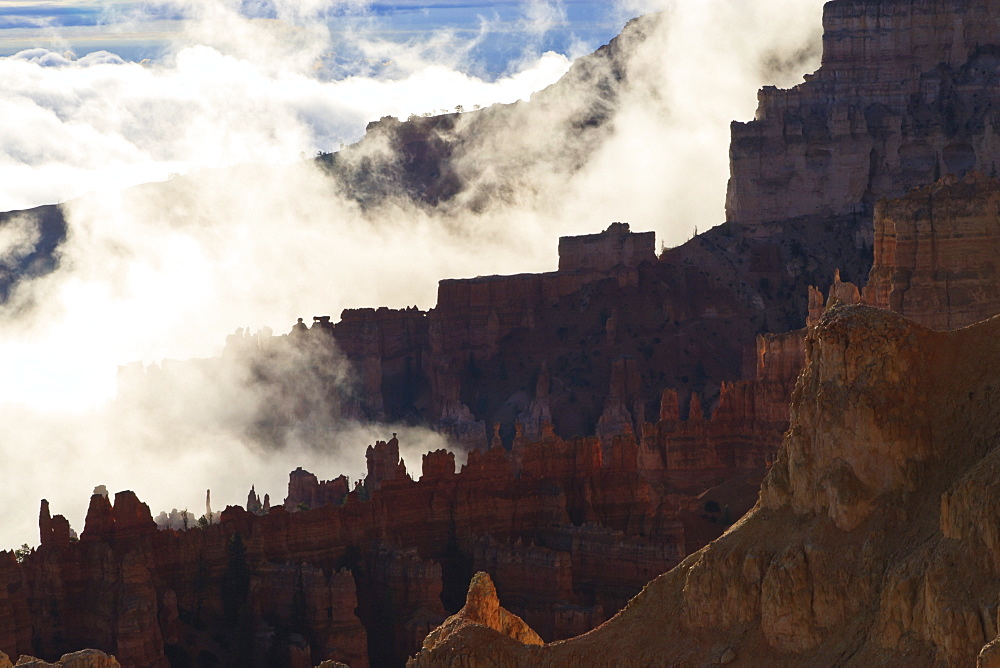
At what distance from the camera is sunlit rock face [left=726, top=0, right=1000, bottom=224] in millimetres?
128750

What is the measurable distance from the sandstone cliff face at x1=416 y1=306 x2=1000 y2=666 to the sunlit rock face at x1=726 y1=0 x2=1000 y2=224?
320 feet

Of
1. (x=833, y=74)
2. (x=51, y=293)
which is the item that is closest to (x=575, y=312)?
(x=833, y=74)

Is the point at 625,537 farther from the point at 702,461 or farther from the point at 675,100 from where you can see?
the point at 675,100

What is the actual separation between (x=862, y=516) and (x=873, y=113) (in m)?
102

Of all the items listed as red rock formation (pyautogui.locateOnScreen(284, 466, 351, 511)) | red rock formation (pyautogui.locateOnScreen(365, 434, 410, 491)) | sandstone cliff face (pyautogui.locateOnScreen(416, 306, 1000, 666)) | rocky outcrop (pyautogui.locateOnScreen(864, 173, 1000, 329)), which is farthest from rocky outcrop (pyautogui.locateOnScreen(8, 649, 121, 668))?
red rock formation (pyautogui.locateOnScreen(284, 466, 351, 511))

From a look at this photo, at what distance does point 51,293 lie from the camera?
188875 millimetres

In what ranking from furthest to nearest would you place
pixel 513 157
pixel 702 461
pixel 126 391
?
pixel 513 157 → pixel 126 391 → pixel 702 461

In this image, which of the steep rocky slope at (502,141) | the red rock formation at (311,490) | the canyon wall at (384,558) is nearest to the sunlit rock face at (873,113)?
the red rock formation at (311,490)

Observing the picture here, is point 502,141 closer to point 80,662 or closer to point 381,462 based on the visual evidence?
point 381,462

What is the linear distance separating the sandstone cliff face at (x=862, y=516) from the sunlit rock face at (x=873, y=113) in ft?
320

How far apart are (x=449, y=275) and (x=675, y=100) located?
20.7 m

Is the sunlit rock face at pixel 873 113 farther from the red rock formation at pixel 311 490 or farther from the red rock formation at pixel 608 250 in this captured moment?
the red rock formation at pixel 311 490

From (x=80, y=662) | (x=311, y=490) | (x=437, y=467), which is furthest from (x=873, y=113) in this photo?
(x=80, y=662)

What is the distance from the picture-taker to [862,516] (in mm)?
30141
